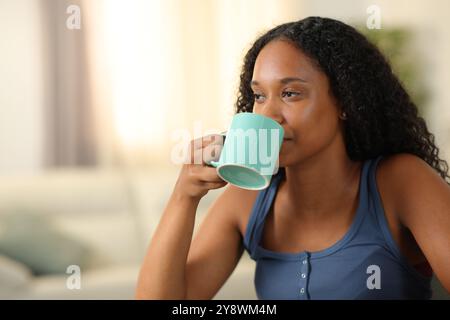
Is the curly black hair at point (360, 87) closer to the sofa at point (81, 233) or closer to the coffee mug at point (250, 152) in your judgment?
the coffee mug at point (250, 152)

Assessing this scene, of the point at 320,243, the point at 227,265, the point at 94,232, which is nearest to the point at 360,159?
the point at 320,243

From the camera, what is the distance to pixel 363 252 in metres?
1.05

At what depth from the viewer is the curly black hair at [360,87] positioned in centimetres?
105

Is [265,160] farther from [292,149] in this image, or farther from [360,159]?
[360,159]

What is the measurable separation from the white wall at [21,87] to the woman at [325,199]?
11.7ft

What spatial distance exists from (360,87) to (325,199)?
21 centimetres

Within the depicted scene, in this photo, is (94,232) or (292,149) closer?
(292,149)

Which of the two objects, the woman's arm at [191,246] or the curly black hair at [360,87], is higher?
the curly black hair at [360,87]

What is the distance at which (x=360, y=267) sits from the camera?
3.43 feet

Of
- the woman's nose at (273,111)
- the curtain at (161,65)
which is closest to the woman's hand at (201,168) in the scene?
the woman's nose at (273,111)

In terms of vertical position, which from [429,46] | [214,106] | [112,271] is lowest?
[112,271]

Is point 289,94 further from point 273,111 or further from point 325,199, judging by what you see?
point 325,199

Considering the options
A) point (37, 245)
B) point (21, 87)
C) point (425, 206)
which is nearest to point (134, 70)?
point (21, 87)
